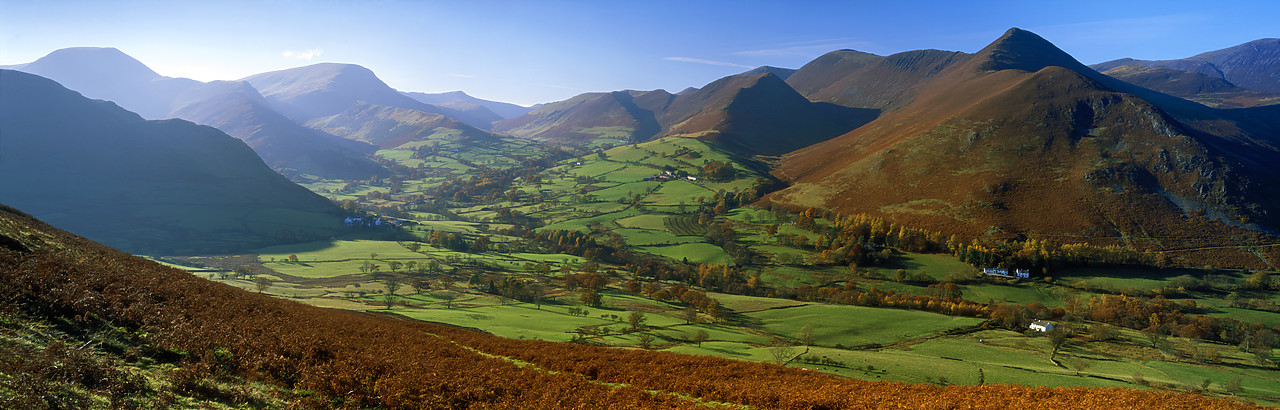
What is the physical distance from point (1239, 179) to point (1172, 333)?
8751 centimetres

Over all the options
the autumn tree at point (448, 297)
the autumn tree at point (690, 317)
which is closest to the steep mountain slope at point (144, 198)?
the autumn tree at point (448, 297)

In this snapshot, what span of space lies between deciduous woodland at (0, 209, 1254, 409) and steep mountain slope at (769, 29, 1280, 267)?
409 ft

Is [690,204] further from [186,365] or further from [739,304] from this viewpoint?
[186,365]

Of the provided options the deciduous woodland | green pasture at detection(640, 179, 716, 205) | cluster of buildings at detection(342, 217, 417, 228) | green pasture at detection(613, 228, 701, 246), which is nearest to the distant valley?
the deciduous woodland

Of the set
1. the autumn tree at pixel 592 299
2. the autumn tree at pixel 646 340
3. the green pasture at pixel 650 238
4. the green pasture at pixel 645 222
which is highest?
the green pasture at pixel 645 222

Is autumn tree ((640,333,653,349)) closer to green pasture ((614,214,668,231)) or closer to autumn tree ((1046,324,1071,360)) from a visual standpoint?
autumn tree ((1046,324,1071,360))

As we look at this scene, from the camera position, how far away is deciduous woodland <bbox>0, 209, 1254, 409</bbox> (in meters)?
15.1

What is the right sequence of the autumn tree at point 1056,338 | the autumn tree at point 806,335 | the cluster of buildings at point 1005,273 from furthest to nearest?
1. the cluster of buildings at point 1005,273
2. the autumn tree at point 806,335
3. the autumn tree at point 1056,338

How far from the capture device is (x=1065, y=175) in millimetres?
131375

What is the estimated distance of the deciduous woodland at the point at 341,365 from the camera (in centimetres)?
1512

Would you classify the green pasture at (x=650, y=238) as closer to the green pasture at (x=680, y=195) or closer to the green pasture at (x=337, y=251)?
the green pasture at (x=680, y=195)

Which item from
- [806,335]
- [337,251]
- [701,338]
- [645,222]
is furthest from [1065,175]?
[337,251]

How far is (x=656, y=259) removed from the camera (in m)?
130

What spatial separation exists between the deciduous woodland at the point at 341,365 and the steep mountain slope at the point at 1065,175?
124673mm
